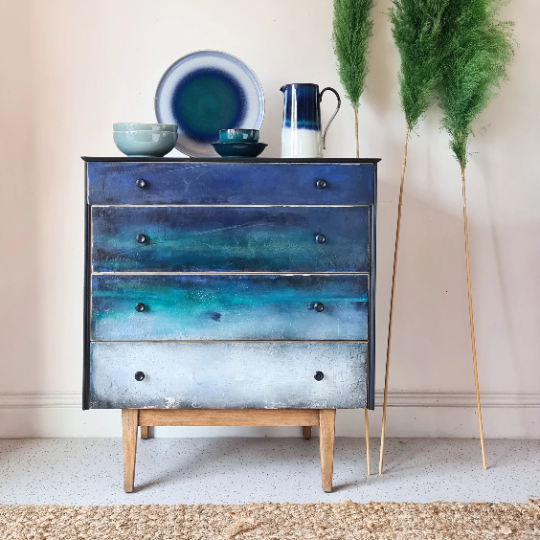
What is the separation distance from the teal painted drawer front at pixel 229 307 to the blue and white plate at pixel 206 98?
0.63 metres

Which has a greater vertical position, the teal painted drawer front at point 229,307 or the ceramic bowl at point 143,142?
the ceramic bowl at point 143,142

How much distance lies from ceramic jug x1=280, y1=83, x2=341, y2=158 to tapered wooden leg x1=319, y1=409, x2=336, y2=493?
844 mm

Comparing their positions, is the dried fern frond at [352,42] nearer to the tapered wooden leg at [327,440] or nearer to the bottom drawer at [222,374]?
the bottom drawer at [222,374]

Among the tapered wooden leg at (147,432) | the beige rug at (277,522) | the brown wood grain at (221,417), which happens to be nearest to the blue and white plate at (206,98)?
the brown wood grain at (221,417)

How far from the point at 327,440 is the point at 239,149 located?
98 centimetres

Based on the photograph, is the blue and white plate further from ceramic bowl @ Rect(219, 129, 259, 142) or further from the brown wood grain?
the brown wood grain

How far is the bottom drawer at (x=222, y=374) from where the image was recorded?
76.5 inches

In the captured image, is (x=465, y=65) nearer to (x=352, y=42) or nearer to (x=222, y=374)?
(x=352, y=42)

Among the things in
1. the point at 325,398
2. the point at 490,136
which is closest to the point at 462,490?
the point at 325,398

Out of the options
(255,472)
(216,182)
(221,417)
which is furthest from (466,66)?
(255,472)

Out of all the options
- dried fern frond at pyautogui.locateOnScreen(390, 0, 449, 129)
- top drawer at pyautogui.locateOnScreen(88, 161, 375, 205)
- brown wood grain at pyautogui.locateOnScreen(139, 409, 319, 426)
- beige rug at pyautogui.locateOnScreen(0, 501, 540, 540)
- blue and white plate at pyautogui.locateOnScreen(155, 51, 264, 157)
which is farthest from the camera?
blue and white plate at pyautogui.locateOnScreen(155, 51, 264, 157)

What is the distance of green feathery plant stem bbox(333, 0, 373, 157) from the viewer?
2244mm

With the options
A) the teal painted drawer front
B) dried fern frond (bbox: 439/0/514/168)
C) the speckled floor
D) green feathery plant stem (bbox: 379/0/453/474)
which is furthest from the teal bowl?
the speckled floor

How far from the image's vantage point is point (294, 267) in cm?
193
